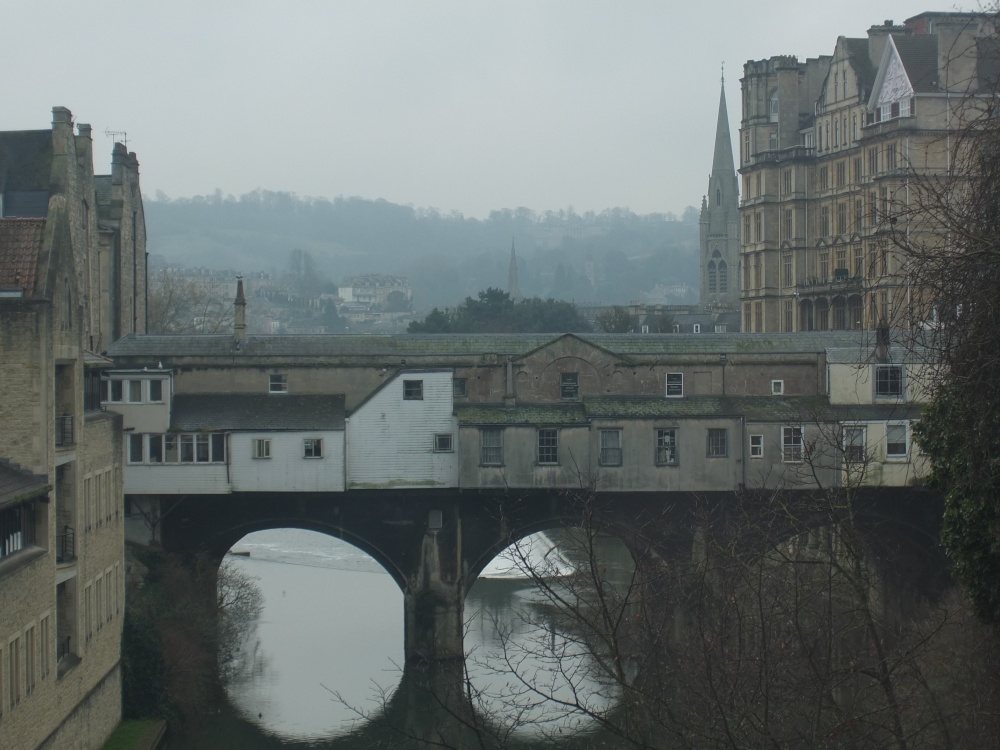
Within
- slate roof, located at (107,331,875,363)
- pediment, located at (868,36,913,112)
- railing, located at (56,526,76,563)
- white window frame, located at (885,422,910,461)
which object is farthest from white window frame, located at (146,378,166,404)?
pediment, located at (868,36,913,112)

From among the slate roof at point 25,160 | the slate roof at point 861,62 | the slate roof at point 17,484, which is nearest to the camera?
the slate roof at point 17,484

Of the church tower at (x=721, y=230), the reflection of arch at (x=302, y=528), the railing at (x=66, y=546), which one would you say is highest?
the church tower at (x=721, y=230)

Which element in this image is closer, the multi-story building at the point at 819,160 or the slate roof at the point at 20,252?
the slate roof at the point at 20,252

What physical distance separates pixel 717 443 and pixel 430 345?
849 cm

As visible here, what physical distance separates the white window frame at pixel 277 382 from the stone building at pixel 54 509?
8076 millimetres

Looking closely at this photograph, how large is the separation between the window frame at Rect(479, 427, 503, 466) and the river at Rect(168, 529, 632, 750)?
4067 mm

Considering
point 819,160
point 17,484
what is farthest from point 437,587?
point 819,160

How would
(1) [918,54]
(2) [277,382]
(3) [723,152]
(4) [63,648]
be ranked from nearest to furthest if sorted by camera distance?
(4) [63,648]
(2) [277,382]
(1) [918,54]
(3) [723,152]

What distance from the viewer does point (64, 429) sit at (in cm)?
2611

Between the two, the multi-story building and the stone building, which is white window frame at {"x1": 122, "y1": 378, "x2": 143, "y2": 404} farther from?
the multi-story building

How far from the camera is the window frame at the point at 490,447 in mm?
37531

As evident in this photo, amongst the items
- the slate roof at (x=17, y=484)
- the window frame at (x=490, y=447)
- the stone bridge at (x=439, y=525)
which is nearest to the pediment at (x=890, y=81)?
the stone bridge at (x=439, y=525)

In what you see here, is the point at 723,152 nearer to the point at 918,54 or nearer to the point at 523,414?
the point at 918,54

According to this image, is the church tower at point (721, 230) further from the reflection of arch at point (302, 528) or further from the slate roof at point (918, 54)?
the reflection of arch at point (302, 528)
